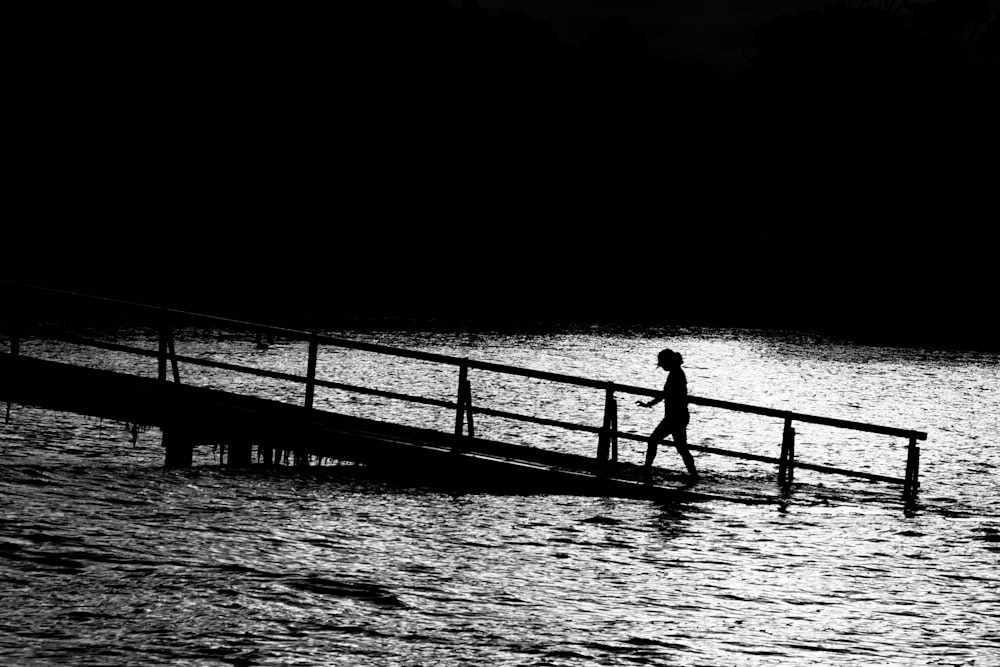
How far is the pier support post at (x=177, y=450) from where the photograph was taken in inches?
739

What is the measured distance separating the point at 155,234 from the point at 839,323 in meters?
86.2

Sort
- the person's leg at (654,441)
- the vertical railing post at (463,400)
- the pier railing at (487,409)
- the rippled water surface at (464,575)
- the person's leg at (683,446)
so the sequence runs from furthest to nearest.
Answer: the person's leg at (683,446)
the person's leg at (654,441)
the vertical railing post at (463,400)
the pier railing at (487,409)
the rippled water surface at (464,575)

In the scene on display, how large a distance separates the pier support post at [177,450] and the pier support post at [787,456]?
342 inches

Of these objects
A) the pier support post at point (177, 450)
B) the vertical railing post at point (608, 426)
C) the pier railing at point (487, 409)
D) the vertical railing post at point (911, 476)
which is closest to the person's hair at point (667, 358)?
the pier railing at point (487, 409)

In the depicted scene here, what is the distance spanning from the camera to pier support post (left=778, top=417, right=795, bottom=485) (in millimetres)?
17141

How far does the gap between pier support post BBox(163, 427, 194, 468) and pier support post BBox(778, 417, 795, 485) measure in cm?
869

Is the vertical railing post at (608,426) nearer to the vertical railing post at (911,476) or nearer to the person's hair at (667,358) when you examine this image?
the person's hair at (667,358)

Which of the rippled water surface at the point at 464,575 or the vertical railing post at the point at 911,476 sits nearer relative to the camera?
the rippled water surface at the point at 464,575

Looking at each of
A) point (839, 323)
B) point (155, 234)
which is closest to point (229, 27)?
point (155, 234)

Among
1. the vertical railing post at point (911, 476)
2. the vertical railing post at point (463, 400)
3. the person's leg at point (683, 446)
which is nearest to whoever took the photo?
the vertical railing post at point (463, 400)

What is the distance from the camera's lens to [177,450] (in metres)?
19.2

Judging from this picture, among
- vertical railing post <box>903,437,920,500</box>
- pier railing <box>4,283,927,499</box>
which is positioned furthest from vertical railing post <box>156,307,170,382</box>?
vertical railing post <box>903,437,920,500</box>

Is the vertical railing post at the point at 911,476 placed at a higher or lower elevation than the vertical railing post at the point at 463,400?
lower

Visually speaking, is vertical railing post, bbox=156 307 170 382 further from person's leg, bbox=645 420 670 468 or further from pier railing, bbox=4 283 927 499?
person's leg, bbox=645 420 670 468
